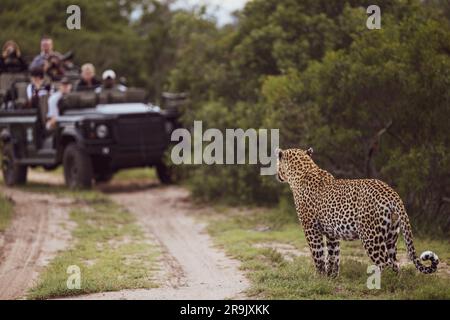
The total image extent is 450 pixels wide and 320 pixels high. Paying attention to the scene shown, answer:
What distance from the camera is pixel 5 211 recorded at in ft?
50.6

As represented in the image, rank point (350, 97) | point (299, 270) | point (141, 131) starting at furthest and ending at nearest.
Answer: point (141, 131) < point (350, 97) < point (299, 270)

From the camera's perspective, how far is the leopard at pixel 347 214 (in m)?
8.70

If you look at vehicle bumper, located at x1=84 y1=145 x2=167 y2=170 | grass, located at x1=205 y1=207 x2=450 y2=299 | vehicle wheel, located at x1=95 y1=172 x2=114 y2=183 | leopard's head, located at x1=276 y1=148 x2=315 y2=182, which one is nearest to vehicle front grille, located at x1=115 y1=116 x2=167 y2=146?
vehicle bumper, located at x1=84 y1=145 x2=167 y2=170

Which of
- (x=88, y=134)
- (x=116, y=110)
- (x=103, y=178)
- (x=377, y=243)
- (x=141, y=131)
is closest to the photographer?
(x=377, y=243)

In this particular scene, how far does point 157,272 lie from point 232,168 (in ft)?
21.6

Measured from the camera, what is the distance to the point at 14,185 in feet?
67.8

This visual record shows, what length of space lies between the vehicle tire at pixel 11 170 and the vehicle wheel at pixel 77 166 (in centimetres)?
203

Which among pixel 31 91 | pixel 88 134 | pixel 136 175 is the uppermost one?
pixel 31 91

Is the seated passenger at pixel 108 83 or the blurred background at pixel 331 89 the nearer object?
the blurred background at pixel 331 89

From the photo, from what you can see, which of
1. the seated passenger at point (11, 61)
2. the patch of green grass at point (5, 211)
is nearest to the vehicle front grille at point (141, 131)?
the patch of green grass at point (5, 211)

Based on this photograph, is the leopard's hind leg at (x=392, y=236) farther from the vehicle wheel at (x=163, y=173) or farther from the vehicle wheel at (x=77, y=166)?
the vehicle wheel at (x=163, y=173)

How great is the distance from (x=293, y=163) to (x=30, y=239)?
5.20 meters

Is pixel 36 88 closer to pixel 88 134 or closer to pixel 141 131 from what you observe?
pixel 88 134

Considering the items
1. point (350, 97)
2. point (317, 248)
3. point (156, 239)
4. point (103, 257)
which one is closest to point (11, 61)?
point (156, 239)
